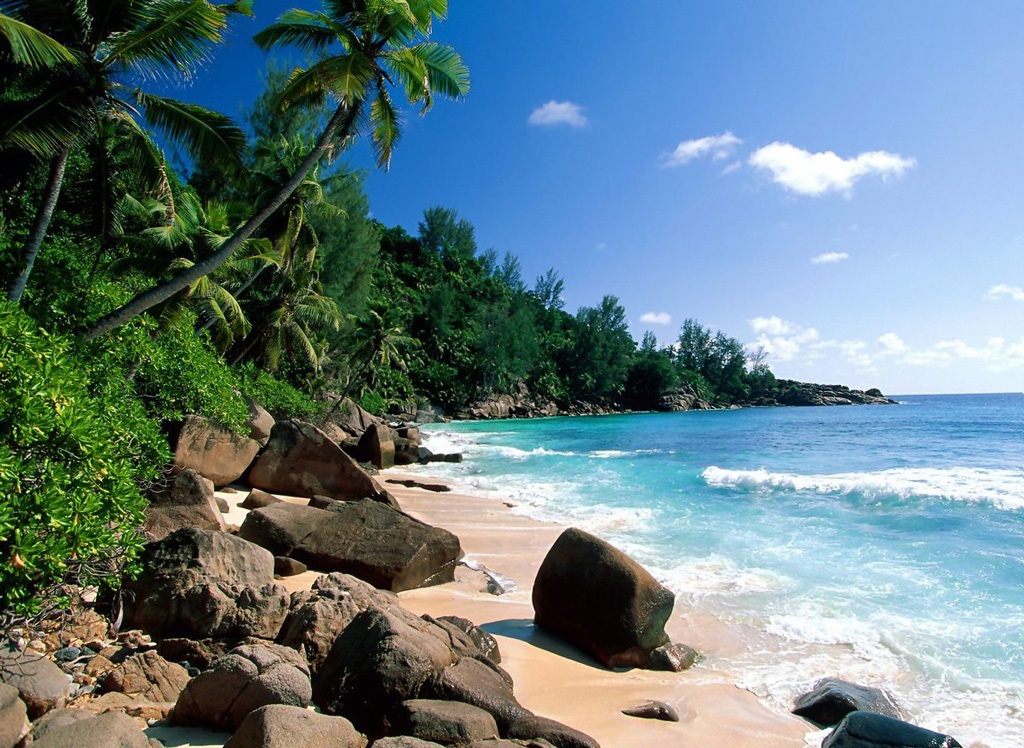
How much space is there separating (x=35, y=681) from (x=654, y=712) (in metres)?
4.65

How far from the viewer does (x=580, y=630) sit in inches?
263

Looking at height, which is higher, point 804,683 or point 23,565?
point 23,565

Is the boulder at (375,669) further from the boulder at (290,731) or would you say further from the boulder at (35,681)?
the boulder at (35,681)

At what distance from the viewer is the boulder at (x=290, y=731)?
3312mm

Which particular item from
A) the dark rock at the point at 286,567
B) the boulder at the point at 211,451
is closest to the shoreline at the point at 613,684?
the dark rock at the point at 286,567

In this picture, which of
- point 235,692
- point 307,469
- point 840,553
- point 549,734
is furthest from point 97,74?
point 840,553

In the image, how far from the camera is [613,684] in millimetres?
5949

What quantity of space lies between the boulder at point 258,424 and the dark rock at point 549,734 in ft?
39.5

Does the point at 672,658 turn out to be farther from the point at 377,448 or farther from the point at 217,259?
the point at 377,448

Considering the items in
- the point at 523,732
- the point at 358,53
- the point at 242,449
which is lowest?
the point at 523,732

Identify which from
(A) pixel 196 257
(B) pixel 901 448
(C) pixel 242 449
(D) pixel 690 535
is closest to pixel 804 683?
(D) pixel 690 535

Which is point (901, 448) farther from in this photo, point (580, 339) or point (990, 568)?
point (580, 339)

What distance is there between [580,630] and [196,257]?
16111 mm

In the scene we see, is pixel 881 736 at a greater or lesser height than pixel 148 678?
lesser
